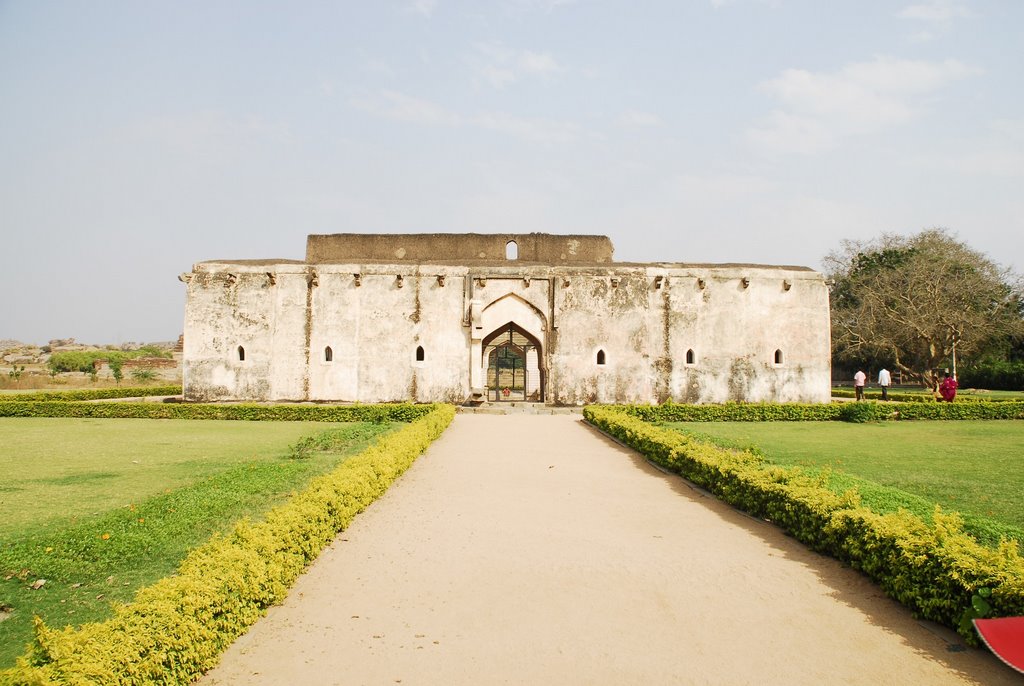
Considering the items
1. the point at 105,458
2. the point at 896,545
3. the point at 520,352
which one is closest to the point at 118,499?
the point at 105,458

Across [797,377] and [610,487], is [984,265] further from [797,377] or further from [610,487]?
[610,487]

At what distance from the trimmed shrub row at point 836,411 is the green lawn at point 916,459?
1.88 ft

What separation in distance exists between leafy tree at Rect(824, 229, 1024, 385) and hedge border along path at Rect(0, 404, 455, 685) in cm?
2984

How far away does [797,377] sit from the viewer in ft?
71.8

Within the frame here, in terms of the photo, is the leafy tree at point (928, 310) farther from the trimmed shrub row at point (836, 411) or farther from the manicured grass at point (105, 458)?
the manicured grass at point (105, 458)

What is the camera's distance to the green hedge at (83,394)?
19.4 m

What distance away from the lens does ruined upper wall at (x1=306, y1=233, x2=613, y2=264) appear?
2362cm

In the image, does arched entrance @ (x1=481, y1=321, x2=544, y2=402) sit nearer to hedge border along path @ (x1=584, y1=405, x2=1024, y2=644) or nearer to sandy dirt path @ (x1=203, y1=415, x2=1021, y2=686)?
hedge border along path @ (x1=584, y1=405, x2=1024, y2=644)

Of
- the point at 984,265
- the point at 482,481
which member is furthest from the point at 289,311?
the point at 984,265

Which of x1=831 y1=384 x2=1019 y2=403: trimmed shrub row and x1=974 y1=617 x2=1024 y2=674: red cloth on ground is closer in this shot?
x1=974 y1=617 x2=1024 y2=674: red cloth on ground

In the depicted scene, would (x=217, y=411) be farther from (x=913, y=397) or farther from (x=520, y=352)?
(x=913, y=397)

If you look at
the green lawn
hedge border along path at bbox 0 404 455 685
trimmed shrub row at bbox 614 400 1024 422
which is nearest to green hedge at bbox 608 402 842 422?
trimmed shrub row at bbox 614 400 1024 422

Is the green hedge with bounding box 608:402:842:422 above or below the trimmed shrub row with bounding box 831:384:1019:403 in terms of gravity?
below

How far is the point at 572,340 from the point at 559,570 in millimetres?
16140
